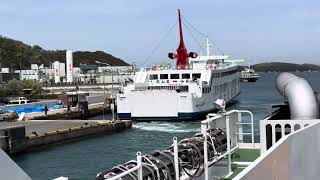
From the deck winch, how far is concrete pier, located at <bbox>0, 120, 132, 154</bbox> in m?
20.2

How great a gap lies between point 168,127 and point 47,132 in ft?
38.2

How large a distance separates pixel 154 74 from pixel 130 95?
514 cm

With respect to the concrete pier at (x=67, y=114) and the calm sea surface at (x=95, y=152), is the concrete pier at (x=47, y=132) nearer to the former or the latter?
the calm sea surface at (x=95, y=152)

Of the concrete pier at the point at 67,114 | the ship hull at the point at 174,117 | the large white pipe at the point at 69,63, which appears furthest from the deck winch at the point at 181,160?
the large white pipe at the point at 69,63

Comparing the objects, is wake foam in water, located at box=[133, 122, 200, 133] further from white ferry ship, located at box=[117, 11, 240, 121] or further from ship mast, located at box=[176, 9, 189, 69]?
ship mast, located at box=[176, 9, 189, 69]

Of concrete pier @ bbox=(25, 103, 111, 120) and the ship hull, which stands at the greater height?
the ship hull

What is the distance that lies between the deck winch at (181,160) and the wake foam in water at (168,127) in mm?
32350

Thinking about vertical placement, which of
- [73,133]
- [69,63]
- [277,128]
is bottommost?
[73,133]

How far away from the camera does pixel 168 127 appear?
44812 mm

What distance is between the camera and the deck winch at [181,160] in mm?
6008

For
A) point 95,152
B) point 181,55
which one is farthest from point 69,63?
point 95,152

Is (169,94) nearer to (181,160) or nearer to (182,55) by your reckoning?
(182,55)

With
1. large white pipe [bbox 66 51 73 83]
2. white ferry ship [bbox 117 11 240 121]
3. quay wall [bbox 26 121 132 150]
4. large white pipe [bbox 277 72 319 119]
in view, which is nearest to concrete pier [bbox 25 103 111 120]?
white ferry ship [bbox 117 11 240 121]

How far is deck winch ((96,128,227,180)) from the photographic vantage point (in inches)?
237
